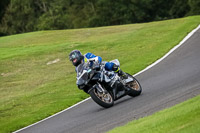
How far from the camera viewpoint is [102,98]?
12391 millimetres

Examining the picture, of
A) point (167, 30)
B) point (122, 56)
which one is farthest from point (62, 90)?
point (167, 30)

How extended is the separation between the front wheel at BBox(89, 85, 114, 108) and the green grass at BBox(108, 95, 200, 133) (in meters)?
2.71

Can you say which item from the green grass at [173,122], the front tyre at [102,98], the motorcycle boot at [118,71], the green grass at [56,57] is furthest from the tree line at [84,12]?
the green grass at [173,122]

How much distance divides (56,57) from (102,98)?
1513 centimetres

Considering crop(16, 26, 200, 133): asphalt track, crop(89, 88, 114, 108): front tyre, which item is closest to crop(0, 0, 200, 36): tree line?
crop(16, 26, 200, 133): asphalt track

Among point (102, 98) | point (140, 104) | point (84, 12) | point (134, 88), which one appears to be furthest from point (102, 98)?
point (84, 12)

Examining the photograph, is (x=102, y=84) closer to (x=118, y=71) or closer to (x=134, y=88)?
(x=118, y=71)

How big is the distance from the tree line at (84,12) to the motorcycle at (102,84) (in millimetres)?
58304

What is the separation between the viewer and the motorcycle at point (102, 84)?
12.2 meters

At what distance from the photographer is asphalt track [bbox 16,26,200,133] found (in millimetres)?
10703

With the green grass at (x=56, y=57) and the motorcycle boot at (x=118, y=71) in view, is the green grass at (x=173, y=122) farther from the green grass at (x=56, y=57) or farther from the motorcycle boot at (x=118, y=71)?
the green grass at (x=56, y=57)

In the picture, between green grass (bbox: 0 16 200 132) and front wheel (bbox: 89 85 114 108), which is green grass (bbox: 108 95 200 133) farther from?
green grass (bbox: 0 16 200 132)

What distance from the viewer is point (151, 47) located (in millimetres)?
24000

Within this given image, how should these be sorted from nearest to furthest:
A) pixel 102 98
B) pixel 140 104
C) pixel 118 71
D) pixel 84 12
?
pixel 140 104 < pixel 102 98 < pixel 118 71 < pixel 84 12
